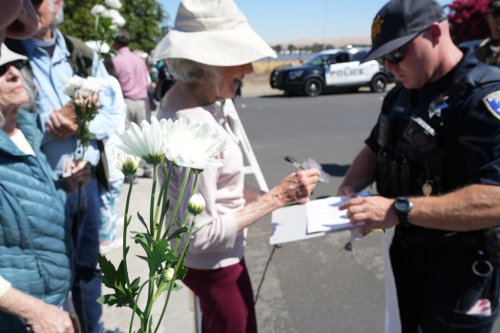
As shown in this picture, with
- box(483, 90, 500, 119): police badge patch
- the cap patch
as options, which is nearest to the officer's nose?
the cap patch

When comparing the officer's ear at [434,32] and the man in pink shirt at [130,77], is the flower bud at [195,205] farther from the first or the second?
the man in pink shirt at [130,77]

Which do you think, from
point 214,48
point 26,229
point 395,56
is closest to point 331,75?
point 395,56

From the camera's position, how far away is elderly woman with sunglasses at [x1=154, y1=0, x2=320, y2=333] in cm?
156

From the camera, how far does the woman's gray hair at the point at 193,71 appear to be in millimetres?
1595

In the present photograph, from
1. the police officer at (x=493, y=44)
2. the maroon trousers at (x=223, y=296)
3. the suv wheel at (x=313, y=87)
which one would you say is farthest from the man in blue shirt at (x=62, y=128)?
the suv wheel at (x=313, y=87)

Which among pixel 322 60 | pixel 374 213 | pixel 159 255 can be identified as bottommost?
pixel 322 60

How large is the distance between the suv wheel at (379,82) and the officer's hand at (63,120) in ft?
54.2

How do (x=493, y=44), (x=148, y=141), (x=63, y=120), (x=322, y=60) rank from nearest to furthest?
1. (x=148, y=141)
2. (x=63, y=120)
3. (x=493, y=44)
4. (x=322, y=60)

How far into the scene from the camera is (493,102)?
143cm

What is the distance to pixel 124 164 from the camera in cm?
68

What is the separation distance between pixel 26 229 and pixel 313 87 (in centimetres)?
1629

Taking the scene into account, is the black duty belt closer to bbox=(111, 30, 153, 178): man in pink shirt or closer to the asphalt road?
the asphalt road

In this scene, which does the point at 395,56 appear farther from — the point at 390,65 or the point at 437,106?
the point at 437,106

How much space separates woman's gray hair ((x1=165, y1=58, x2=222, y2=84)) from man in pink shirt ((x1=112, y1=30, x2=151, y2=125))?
4.69 metres
